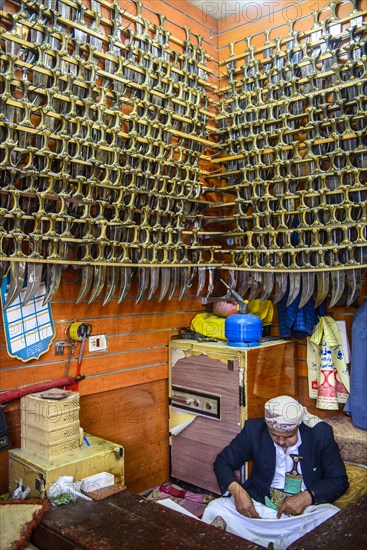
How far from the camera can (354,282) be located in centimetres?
298

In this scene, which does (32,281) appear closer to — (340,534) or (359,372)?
(340,534)

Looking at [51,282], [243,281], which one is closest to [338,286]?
[243,281]

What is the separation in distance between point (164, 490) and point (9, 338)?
1718 mm

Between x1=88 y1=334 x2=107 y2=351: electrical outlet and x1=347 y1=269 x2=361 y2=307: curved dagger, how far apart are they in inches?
64.8

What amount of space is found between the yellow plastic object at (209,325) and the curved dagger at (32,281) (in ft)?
4.87

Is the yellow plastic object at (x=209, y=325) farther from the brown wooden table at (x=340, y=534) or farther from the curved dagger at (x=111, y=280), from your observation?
the brown wooden table at (x=340, y=534)

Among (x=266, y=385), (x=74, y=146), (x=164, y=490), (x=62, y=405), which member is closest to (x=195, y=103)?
(x=74, y=146)

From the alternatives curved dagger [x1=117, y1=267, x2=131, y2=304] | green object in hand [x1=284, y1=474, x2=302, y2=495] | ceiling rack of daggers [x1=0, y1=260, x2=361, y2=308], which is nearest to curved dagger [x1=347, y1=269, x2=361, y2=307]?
ceiling rack of daggers [x1=0, y1=260, x2=361, y2=308]

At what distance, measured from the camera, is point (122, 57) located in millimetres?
3115

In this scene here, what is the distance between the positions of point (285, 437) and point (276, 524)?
45 cm

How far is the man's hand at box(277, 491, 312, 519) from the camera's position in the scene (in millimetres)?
2434

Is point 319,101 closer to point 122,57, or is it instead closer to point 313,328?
point 122,57

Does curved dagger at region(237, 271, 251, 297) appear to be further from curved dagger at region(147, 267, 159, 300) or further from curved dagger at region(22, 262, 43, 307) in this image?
curved dagger at region(22, 262, 43, 307)

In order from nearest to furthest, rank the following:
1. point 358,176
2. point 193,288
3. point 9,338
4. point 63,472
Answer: point 63,472, point 9,338, point 358,176, point 193,288
